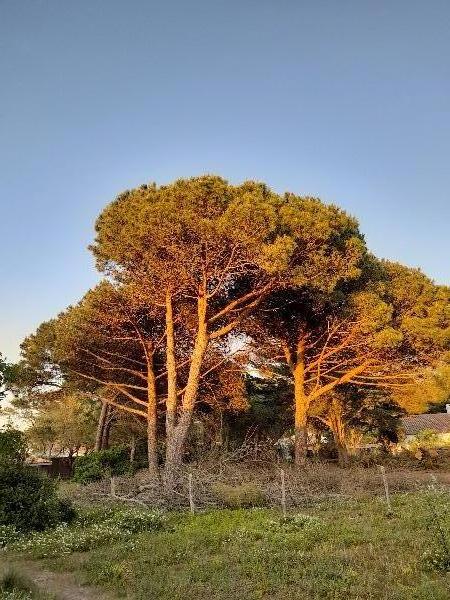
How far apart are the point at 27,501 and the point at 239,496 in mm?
5573

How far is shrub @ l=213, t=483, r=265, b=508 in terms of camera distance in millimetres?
14555

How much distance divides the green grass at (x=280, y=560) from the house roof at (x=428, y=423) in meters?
45.3

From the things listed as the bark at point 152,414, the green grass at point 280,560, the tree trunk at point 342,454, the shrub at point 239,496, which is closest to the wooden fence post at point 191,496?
the shrub at point 239,496

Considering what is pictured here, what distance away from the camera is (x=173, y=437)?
17297mm

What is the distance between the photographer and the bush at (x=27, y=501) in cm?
1216

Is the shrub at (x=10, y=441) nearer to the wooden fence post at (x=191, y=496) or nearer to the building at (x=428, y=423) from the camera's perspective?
the wooden fence post at (x=191, y=496)

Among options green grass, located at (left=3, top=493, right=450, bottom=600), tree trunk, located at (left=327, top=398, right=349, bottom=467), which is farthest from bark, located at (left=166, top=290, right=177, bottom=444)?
tree trunk, located at (left=327, top=398, right=349, bottom=467)

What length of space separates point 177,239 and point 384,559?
1146 cm

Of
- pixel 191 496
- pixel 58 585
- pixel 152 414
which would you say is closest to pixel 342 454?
pixel 152 414

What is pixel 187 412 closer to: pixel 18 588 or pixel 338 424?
pixel 18 588

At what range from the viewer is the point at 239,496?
48.1 feet

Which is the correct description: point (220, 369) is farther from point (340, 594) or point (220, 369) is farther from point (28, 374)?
point (340, 594)

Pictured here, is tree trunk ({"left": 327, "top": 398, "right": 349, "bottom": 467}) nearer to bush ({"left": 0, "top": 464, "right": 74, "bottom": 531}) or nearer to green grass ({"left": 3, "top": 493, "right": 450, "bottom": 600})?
green grass ({"left": 3, "top": 493, "right": 450, "bottom": 600})

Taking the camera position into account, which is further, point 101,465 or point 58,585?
point 101,465
